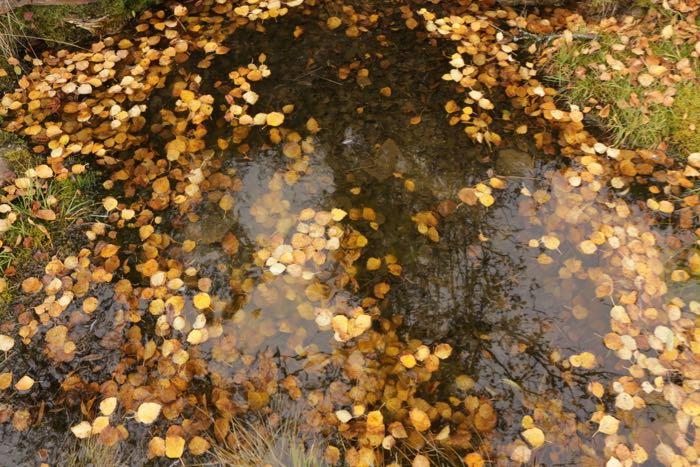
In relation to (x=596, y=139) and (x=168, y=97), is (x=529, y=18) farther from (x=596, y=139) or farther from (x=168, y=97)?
(x=168, y=97)

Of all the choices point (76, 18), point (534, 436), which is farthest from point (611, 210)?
point (76, 18)

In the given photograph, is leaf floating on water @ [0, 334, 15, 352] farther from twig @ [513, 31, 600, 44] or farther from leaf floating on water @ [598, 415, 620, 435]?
twig @ [513, 31, 600, 44]

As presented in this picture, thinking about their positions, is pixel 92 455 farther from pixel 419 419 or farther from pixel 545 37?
pixel 545 37

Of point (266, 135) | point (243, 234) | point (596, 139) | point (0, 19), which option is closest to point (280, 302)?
point (243, 234)

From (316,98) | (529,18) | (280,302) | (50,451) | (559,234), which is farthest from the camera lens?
(529,18)

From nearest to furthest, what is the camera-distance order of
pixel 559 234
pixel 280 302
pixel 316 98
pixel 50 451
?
pixel 50 451 → pixel 280 302 → pixel 559 234 → pixel 316 98

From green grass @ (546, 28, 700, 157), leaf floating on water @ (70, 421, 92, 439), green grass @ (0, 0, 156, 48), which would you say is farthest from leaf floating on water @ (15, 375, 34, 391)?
green grass @ (546, 28, 700, 157)

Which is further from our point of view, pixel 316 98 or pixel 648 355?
pixel 316 98

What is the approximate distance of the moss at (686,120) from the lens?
3221 millimetres

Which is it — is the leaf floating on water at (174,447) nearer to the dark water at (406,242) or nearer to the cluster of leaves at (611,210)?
the dark water at (406,242)

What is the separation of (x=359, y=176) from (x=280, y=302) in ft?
3.36

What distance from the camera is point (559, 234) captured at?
3014 millimetres

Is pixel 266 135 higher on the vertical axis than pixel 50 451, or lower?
higher

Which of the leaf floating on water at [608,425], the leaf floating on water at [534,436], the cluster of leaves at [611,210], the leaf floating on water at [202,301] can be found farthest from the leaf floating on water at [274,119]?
the leaf floating on water at [608,425]
